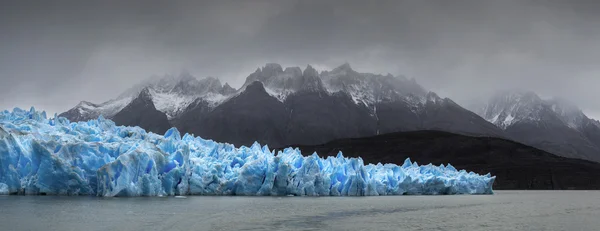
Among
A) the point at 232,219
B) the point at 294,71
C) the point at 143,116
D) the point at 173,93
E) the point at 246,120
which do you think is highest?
the point at 294,71

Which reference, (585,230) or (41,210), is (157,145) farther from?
(585,230)

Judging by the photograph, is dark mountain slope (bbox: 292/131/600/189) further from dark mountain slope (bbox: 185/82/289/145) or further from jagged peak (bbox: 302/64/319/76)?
jagged peak (bbox: 302/64/319/76)

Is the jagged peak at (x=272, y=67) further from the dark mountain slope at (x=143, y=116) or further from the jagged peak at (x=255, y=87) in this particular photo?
the dark mountain slope at (x=143, y=116)

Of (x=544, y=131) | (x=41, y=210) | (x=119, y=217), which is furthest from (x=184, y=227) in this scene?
(x=544, y=131)

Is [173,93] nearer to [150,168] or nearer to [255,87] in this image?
[255,87]

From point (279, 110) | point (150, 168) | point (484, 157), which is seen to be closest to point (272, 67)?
point (279, 110)
